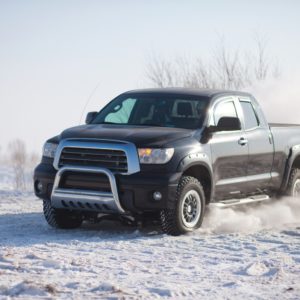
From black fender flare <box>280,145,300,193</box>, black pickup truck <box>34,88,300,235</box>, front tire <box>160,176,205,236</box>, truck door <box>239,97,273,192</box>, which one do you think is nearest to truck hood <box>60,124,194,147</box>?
black pickup truck <box>34,88,300,235</box>

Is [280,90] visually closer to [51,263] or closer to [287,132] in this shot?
[287,132]

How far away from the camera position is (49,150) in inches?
404

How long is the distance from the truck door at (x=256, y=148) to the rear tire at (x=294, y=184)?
26.4 inches

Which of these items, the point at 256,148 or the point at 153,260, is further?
the point at 256,148

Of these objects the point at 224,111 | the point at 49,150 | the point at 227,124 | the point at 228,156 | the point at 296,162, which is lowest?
the point at 296,162

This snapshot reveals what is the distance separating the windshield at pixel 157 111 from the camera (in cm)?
1057

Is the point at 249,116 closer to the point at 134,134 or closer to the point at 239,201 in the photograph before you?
the point at 239,201

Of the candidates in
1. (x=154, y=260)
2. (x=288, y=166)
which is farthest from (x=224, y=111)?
(x=154, y=260)

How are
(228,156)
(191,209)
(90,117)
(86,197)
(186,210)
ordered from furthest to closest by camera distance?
1. (90,117)
2. (228,156)
3. (191,209)
4. (186,210)
5. (86,197)

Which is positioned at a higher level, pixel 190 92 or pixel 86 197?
pixel 190 92

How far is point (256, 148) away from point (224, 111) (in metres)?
0.70

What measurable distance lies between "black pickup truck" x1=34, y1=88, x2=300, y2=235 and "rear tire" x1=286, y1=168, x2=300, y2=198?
33 cm

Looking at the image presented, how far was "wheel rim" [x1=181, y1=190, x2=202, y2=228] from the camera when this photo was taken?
9.93 meters

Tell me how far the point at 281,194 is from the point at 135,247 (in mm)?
3722
